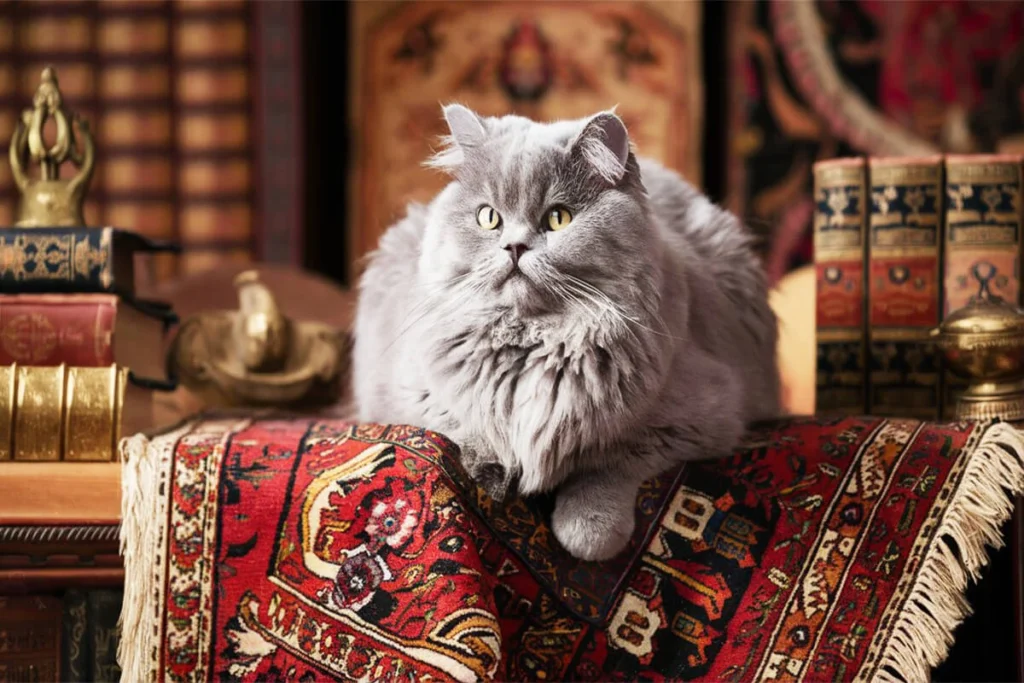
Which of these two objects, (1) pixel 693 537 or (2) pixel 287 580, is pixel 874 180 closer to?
(1) pixel 693 537

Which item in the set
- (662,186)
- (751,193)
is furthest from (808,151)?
(662,186)

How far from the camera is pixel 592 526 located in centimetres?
108

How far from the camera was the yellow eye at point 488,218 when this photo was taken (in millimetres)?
1114

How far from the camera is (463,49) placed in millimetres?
2805

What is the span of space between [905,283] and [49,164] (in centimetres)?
123

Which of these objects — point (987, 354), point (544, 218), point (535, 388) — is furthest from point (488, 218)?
point (987, 354)

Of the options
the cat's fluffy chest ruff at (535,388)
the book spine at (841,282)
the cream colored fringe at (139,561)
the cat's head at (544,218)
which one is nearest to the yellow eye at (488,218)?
the cat's head at (544,218)

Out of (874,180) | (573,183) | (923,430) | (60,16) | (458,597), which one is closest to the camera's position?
(458,597)

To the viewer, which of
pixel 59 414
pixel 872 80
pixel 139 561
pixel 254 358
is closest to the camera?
pixel 139 561

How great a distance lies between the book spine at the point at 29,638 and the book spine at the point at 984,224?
121cm

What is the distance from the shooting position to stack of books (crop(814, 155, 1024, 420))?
4.52 feet

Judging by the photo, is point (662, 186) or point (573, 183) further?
point (662, 186)

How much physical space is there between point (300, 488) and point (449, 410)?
0.65 ft

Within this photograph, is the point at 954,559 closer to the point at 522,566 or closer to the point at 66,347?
the point at 522,566
